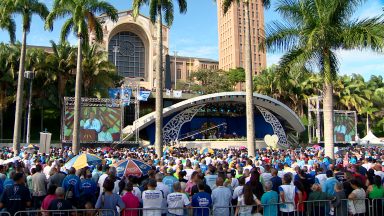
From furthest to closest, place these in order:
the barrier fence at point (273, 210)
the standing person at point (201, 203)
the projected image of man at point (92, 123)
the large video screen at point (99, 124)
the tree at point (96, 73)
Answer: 1. the tree at point (96, 73)
2. the projected image of man at point (92, 123)
3. the large video screen at point (99, 124)
4. the standing person at point (201, 203)
5. the barrier fence at point (273, 210)

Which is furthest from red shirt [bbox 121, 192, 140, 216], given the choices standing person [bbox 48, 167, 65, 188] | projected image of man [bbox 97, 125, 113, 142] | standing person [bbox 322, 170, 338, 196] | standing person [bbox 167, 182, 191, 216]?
projected image of man [bbox 97, 125, 113, 142]

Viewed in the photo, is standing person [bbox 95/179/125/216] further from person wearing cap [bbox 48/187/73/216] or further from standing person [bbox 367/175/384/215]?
standing person [bbox 367/175/384/215]

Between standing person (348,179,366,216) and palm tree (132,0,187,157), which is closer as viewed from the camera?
standing person (348,179,366,216)

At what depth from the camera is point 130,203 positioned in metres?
7.83

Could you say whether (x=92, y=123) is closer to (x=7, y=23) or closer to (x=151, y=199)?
(x=7, y=23)

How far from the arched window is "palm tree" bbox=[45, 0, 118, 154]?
46006 millimetres

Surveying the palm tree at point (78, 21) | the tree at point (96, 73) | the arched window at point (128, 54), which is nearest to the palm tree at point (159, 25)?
the palm tree at point (78, 21)

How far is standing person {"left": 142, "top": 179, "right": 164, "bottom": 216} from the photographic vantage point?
25.5 feet

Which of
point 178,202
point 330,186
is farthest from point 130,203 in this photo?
point 330,186

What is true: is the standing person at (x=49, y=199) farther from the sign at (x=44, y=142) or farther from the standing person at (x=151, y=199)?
the sign at (x=44, y=142)

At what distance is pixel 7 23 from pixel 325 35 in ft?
69.1

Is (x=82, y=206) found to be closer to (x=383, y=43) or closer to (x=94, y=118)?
(x=383, y=43)

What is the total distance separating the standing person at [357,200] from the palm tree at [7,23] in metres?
24.8

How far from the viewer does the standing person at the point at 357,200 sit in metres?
8.75
